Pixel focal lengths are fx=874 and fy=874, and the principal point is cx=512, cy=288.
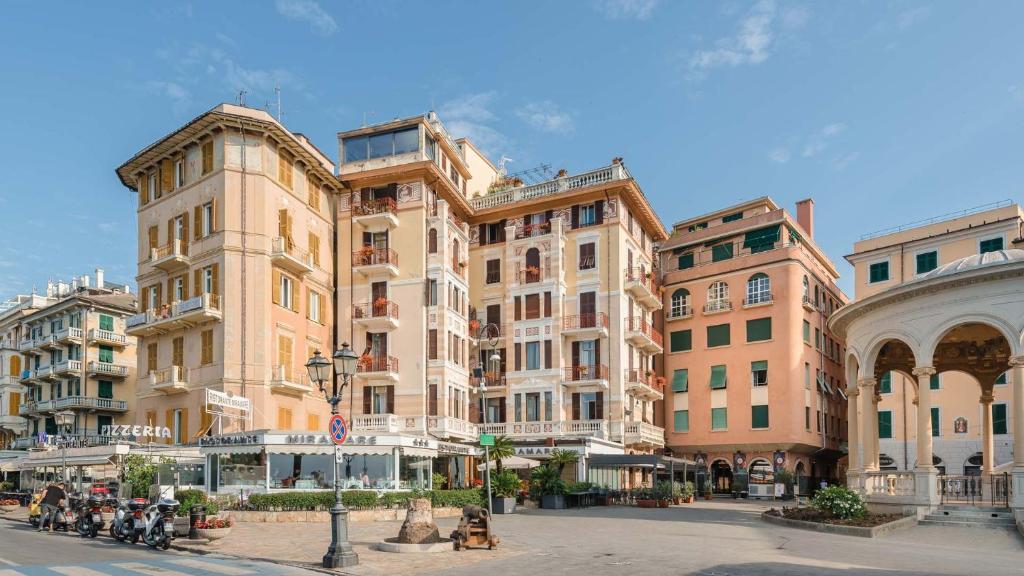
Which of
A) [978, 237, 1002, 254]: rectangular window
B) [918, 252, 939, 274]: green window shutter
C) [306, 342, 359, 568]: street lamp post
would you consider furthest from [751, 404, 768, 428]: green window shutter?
[306, 342, 359, 568]: street lamp post

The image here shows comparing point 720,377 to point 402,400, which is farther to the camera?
point 720,377

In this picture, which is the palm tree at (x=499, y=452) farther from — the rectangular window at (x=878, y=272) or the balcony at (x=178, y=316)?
the rectangular window at (x=878, y=272)

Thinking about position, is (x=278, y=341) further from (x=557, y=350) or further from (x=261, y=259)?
(x=557, y=350)

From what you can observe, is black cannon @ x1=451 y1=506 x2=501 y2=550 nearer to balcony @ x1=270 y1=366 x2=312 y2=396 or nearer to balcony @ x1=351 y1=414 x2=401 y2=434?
balcony @ x1=270 y1=366 x2=312 y2=396

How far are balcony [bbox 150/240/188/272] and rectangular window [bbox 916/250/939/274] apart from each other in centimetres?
4140

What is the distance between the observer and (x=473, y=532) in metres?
19.9

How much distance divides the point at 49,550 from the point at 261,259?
21.9 meters

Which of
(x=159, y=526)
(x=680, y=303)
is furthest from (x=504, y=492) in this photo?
(x=680, y=303)

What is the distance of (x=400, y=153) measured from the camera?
47875mm

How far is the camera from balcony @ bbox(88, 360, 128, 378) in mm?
57812

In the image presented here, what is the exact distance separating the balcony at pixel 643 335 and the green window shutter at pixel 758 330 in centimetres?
560

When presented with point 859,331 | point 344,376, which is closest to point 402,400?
point 859,331

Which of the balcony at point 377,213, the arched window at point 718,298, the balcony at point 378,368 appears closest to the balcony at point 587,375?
the balcony at point 378,368

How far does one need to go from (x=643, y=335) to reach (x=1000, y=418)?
66.4ft
